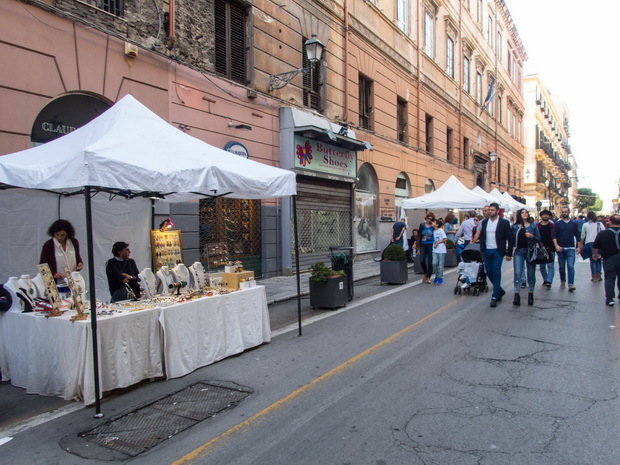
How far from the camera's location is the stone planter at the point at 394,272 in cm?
1157

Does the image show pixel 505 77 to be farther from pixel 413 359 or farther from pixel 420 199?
pixel 413 359

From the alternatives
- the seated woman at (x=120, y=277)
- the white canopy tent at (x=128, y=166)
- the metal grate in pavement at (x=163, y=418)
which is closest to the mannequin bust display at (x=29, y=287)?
the white canopy tent at (x=128, y=166)

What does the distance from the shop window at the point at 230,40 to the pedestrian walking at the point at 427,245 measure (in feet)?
19.6

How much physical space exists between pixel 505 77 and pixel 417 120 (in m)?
21.4

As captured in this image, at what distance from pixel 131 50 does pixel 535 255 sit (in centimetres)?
854

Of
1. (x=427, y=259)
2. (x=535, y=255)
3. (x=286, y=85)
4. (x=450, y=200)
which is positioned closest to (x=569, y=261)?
(x=535, y=255)

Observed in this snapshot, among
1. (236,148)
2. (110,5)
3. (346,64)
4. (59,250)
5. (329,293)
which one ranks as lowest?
(329,293)

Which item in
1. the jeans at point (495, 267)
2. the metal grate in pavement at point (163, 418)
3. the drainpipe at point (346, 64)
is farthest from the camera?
the drainpipe at point (346, 64)

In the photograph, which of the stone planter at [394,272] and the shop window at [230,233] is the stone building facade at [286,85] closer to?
the shop window at [230,233]

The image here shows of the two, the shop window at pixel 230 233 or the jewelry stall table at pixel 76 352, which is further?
the shop window at pixel 230 233

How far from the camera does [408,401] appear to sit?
419 centimetres

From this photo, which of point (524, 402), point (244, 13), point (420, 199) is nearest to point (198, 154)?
point (524, 402)

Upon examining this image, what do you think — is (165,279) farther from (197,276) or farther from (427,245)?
(427,245)

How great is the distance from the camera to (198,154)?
19.0 ft
